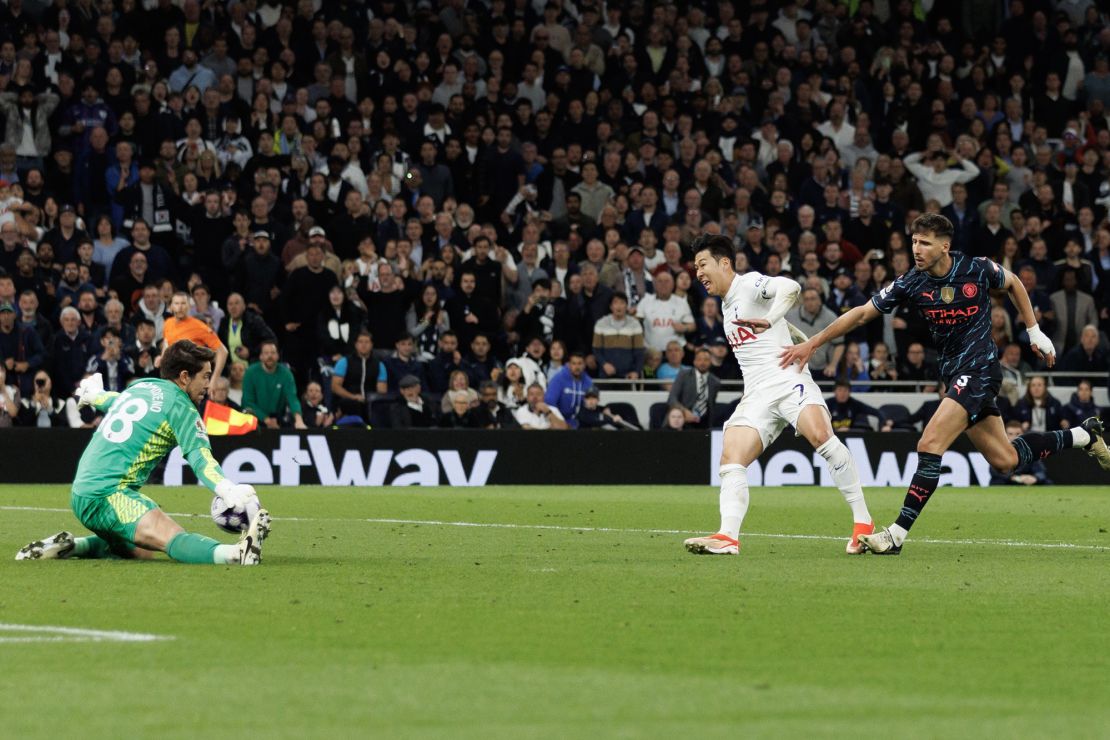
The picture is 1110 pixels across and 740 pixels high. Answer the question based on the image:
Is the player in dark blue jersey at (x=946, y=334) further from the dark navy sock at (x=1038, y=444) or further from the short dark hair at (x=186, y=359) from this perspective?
the short dark hair at (x=186, y=359)

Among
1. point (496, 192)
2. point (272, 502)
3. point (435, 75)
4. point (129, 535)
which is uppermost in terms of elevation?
point (435, 75)

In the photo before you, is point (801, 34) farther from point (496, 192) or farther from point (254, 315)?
point (254, 315)

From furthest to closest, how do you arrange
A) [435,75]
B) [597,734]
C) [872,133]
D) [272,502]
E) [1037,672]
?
1. [872,133]
2. [435,75]
3. [272,502]
4. [1037,672]
5. [597,734]

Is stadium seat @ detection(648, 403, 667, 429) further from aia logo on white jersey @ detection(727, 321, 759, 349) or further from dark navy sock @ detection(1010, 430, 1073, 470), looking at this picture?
aia logo on white jersey @ detection(727, 321, 759, 349)

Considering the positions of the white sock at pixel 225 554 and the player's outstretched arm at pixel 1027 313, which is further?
the player's outstretched arm at pixel 1027 313

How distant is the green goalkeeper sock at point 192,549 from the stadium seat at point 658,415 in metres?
14.1

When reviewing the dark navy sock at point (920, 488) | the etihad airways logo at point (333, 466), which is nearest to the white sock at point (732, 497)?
the dark navy sock at point (920, 488)

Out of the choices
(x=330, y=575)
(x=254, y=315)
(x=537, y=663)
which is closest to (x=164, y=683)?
(x=537, y=663)

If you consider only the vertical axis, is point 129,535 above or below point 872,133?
below

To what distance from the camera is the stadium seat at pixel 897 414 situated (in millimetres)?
24719

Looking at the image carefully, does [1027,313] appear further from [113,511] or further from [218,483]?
[113,511]

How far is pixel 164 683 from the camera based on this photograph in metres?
6.12

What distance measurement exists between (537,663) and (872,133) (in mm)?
23918

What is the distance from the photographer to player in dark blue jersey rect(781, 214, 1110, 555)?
11719 millimetres
